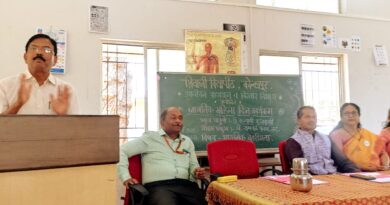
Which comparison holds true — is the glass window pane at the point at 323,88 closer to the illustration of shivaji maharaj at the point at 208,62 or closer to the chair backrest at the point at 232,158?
the illustration of shivaji maharaj at the point at 208,62

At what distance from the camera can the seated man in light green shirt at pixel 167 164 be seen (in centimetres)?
252

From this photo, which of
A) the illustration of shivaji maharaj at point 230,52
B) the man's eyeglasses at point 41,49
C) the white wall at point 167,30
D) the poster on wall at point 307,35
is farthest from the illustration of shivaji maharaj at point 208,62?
the man's eyeglasses at point 41,49

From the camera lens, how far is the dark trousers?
2.41 metres

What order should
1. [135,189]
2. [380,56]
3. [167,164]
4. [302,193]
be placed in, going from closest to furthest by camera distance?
[302,193], [135,189], [167,164], [380,56]

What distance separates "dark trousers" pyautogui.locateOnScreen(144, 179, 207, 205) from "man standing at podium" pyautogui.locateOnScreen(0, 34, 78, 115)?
1.19 meters

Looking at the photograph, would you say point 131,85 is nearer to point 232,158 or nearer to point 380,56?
point 232,158

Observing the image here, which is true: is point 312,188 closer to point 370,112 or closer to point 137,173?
point 137,173

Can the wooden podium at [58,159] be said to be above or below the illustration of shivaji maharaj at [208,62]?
below

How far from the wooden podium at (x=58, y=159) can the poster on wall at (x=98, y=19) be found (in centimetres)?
266

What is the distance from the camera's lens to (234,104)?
3.53 meters

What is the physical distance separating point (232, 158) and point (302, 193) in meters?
1.28

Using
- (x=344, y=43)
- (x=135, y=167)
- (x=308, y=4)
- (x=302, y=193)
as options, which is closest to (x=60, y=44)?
(x=135, y=167)

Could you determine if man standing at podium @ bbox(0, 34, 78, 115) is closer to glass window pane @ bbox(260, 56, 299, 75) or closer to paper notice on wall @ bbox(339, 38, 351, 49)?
glass window pane @ bbox(260, 56, 299, 75)

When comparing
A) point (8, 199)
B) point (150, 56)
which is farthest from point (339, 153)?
point (8, 199)
